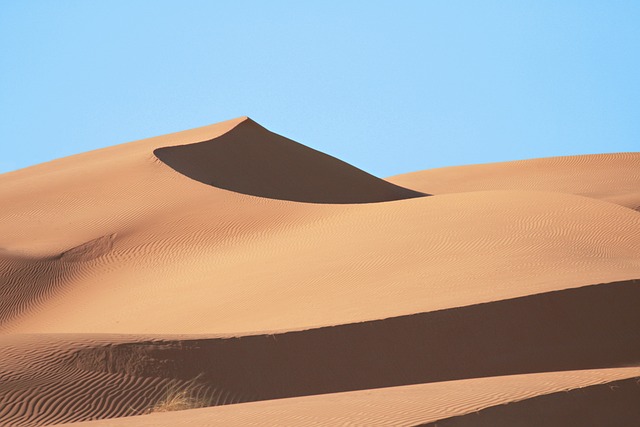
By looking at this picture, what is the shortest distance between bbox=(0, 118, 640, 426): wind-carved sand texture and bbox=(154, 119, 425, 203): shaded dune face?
120 mm

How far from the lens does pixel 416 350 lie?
13.9m

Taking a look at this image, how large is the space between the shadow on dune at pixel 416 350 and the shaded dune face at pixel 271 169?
559 inches

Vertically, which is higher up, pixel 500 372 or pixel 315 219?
pixel 315 219

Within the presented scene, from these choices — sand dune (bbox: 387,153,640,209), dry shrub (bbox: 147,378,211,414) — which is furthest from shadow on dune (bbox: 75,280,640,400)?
sand dune (bbox: 387,153,640,209)

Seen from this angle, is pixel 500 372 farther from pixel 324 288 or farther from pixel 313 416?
pixel 313 416

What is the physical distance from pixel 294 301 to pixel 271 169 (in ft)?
47.1

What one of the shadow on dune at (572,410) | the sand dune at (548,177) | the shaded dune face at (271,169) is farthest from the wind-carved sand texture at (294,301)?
the sand dune at (548,177)

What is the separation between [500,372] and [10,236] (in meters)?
14.1

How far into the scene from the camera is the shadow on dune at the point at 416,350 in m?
12.3

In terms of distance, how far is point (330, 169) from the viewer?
33.4 meters

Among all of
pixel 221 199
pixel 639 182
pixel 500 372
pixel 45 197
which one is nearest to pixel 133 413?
pixel 500 372

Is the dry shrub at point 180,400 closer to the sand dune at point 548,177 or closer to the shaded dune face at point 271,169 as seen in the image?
the shaded dune face at point 271,169

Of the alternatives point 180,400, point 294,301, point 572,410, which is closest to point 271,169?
point 294,301

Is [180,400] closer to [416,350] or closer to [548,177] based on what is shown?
[416,350]
